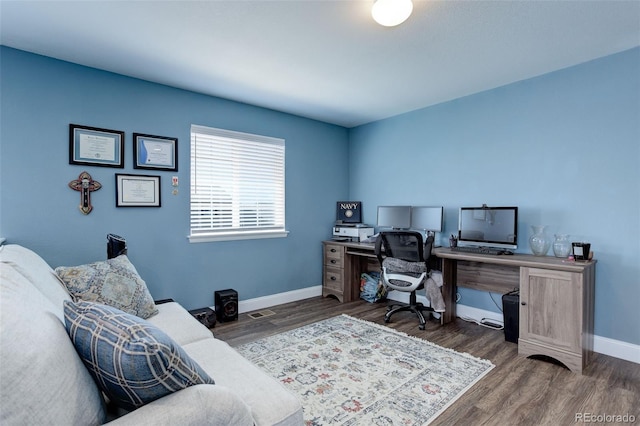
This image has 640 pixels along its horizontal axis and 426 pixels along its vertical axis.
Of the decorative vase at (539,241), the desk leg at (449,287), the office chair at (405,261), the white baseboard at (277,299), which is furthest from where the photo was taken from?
the white baseboard at (277,299)

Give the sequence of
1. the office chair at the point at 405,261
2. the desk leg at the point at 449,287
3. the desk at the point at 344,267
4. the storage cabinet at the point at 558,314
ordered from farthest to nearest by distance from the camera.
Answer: the desk at the point at 344,267 < the desk leg at the point at 449,287 < the office chair at the point at 405,261 < the storage cabinet at the point at 558,314

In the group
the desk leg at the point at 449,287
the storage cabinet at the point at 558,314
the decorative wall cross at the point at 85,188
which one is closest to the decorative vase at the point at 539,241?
the storage cabinet at the point at 558,314

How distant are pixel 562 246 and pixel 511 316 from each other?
76cm

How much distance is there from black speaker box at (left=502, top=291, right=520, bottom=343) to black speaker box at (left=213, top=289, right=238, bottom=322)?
2666mm

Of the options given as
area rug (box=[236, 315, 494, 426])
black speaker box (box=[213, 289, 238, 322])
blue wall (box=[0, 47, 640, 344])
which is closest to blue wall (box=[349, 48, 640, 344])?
blue wall (box=[0, 47, 640, 344])

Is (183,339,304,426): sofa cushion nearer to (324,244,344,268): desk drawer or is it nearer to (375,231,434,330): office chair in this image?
(375,231,434,330): office chair

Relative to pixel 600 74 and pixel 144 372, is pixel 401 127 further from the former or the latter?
pixel 144 372

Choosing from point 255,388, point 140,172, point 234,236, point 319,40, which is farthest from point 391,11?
point 234,236

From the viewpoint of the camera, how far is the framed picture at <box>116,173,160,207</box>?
2.99 metres

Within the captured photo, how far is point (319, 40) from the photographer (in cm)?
238

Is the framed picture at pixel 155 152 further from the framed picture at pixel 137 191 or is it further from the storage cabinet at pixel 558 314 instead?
the storage cabinet at pixel 558 314

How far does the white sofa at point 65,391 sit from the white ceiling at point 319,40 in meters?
1.77

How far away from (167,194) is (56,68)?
135 cm

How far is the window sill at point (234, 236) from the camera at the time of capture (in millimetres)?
3449
